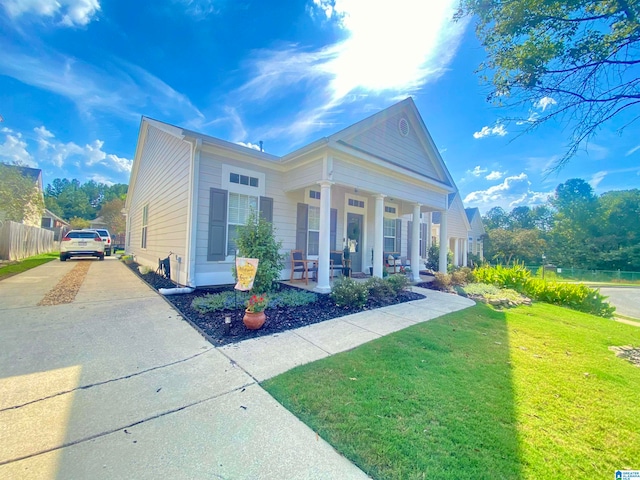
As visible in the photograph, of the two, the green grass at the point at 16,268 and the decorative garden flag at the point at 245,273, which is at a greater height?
the decorative garden flag at the point at 245,273

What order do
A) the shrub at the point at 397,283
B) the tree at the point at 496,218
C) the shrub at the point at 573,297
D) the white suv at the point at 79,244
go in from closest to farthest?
the shrub at the point at 397,283, the shrub at the point at 573,297, the white suv at the point at 79,244, the tree at the point at 496,218

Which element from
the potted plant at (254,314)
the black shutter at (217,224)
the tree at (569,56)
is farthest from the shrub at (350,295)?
the tree at (569,56)

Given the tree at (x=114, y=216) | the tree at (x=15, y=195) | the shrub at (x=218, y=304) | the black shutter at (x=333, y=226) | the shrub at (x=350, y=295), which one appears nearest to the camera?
the shrub at (x=218, y=304)

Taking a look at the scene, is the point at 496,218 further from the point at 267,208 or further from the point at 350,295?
the point at 350,295

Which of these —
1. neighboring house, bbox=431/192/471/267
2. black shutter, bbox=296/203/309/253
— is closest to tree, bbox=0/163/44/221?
black shutter, bbox=296/203/309/253

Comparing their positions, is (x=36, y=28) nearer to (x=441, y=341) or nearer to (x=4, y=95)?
(x=4, y=95)

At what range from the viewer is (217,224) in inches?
249

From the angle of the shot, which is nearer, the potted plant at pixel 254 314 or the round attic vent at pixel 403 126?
the potted plant at pixel 254 314

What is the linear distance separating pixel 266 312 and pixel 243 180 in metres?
3.73

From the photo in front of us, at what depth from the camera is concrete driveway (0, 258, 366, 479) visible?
1.52 m

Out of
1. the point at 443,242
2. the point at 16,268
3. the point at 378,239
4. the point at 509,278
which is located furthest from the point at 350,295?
the point at 16,268

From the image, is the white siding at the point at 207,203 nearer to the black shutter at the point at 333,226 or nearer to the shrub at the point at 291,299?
the shrub at the point at 291,299

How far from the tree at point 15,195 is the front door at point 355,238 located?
18.0 m

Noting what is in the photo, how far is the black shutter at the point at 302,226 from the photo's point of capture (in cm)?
779
